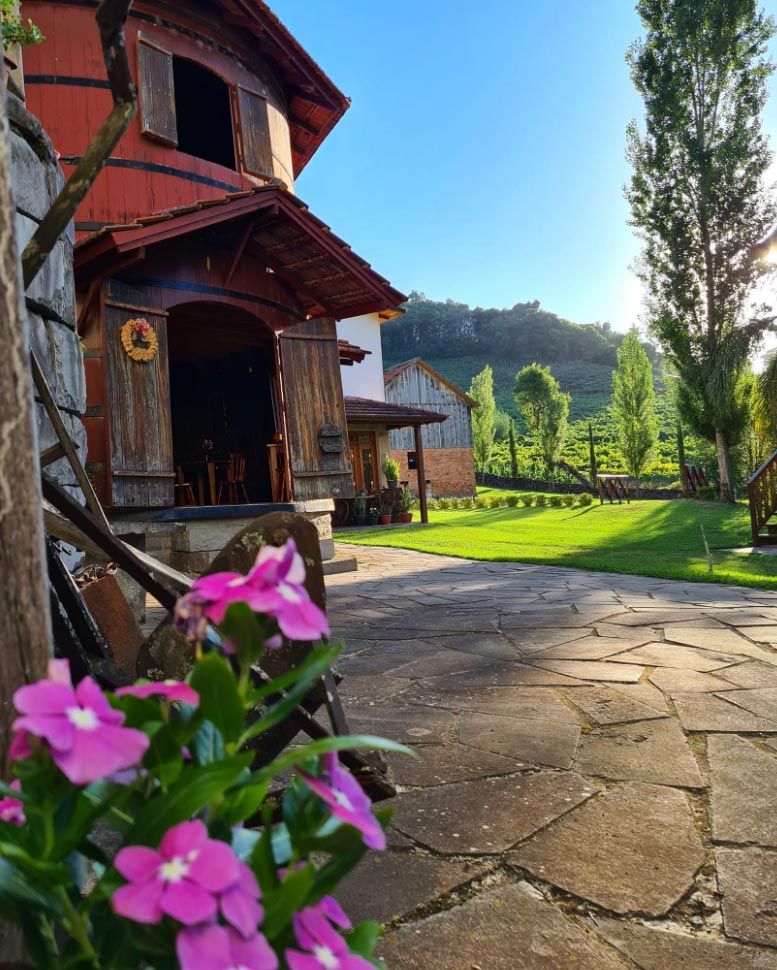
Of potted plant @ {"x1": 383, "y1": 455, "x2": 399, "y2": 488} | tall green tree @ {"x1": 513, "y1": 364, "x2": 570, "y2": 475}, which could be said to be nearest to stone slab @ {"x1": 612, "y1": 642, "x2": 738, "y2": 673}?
potted plant @ {"x1": 383, "y1": 455, "x2": 399, "y2": 488}

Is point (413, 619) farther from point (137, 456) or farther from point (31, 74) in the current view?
point (31, 74)

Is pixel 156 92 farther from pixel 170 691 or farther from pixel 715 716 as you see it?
pixel 170 691

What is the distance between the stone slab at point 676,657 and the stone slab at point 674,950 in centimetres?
212

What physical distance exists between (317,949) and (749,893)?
1330 mm

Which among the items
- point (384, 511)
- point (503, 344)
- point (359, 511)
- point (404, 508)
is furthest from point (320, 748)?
point (503, 344)

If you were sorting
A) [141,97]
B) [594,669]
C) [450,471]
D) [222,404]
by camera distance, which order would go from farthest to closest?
[450,471]
[222,404]
[141,97]
[594,669]

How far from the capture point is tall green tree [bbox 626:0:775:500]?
19.6m

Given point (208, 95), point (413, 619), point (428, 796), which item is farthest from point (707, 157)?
point (428, 796)

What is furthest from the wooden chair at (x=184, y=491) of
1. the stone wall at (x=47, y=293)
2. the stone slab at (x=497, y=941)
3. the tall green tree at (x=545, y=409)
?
the tall green tree at (x=545, y=409)

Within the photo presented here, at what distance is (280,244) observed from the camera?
26.9ft

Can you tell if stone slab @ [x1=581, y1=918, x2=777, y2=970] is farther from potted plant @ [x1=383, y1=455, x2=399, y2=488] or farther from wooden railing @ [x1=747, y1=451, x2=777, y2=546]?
potted plant @ [x1=383, y1=455, x2=399, y2=488]

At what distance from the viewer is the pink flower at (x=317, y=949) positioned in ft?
1.75

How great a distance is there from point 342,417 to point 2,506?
815 cm

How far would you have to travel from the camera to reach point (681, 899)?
4.78ft
